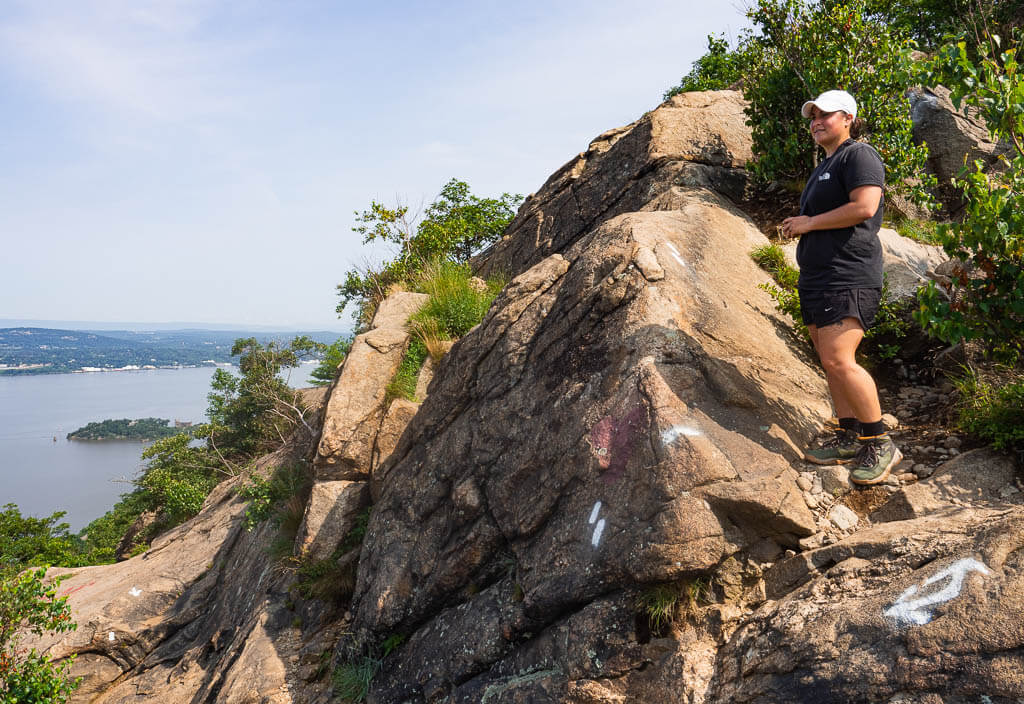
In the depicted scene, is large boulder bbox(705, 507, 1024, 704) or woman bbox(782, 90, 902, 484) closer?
large boulder bbox(705, 507, 1024, 704)

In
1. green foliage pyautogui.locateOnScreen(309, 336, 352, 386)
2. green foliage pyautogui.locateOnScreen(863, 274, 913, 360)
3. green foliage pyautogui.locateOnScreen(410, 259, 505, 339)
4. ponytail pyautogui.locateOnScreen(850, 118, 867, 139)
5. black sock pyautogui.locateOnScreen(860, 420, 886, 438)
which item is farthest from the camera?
green foliage pyautogui.locateOnScreen(309, 336, 352, 386)

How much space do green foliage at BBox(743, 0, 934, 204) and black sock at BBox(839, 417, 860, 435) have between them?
430 centimetres

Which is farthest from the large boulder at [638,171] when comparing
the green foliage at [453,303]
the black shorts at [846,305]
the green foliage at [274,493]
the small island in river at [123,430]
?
the small island in river at [123,430]

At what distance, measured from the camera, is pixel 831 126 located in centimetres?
456

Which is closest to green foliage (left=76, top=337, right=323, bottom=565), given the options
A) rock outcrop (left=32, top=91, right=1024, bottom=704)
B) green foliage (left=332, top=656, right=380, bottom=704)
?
rock outcrop (left=32, top=91, right=1024, bottom=704)

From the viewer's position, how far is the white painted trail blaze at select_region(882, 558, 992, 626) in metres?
3.08

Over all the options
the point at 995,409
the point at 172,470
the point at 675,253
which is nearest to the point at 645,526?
the point at 995,409

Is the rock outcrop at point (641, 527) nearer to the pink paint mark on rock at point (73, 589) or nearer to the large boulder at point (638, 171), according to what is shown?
the large boulder at point (638, 171)

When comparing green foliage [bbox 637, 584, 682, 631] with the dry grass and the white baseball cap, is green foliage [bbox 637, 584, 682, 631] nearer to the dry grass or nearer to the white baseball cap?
the white baseball cap

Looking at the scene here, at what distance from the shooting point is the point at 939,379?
220 inches

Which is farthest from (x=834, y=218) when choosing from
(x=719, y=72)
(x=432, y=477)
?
(x=719, y=72)

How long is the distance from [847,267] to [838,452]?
1.46 meters

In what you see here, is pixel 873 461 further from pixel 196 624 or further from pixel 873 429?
pixel 196 624

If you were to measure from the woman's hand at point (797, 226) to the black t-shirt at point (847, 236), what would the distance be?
95 millimetres
